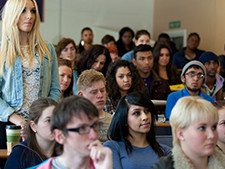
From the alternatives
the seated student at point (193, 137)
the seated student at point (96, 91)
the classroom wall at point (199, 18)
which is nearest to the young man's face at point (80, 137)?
the seated student at point (193, 137)

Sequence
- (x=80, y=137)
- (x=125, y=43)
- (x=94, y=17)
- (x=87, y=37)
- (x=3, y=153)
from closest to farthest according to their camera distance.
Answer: (x=80, y=137) < (x=3, y=153) < (x=125, y=43) < (x=87, y=37) < (x=94, y=17)

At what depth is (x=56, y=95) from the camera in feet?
9.00

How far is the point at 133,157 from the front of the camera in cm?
232

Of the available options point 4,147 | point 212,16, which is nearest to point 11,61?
point 4,147

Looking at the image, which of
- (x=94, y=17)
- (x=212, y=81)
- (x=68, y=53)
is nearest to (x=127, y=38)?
(x=68, y=53)

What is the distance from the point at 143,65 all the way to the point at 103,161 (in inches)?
122

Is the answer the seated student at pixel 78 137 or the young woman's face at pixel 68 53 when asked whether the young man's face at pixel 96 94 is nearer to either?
the seated student at pixel 78 137

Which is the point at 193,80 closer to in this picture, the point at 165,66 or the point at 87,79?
the point at 165,66

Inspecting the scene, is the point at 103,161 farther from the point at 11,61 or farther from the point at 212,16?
the point at 212,16

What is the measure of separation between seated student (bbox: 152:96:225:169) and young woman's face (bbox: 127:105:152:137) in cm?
51

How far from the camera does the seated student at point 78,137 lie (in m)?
1.55

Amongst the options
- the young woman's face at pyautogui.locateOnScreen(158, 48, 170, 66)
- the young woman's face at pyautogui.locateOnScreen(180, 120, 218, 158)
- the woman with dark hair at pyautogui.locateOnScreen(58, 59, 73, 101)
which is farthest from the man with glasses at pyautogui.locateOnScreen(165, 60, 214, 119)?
the young woman's face at pyautogui.locateOnScreen(180, 120, 218, 158)

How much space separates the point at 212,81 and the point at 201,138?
3229 mm

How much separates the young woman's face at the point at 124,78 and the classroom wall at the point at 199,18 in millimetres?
4446
